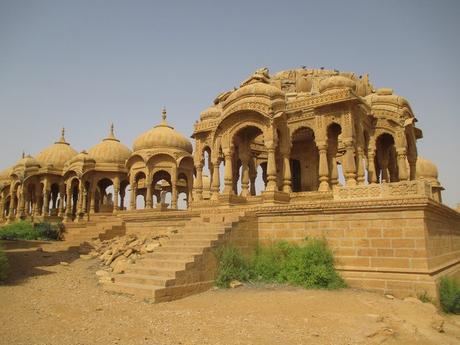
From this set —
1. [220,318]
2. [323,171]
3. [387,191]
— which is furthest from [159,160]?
[220,318]

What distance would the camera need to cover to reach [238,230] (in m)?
11.5

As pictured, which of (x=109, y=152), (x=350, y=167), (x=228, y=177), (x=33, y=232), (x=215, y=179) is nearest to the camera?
(x=350, y=167)

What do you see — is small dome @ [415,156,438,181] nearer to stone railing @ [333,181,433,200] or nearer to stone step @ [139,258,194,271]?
stone railing @ [333,181,433,200]

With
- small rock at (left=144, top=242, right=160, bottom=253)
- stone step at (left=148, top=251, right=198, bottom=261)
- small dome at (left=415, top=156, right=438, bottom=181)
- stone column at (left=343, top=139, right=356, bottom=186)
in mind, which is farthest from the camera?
small dome at (left=415, top=156, right=438, bottom=181)

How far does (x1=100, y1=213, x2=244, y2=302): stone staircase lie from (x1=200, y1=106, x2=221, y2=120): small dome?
9.93 metres

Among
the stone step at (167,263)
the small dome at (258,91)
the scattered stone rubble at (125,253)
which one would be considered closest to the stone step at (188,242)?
the stone step at (167,263)

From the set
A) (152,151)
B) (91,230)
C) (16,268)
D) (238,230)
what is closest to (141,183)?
(152,151)

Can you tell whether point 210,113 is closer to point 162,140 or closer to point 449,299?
point 162,140

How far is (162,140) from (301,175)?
32.7 ft

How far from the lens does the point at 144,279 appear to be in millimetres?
9023

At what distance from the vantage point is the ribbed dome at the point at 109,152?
27781mm

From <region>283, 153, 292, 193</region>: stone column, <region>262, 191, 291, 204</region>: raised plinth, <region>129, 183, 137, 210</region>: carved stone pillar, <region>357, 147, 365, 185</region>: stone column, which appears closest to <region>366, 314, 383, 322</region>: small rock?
<region>262, 191, 291, 204</region>: raised plinth

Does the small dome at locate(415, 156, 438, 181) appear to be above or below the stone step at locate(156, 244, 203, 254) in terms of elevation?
above

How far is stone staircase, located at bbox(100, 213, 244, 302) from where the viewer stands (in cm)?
863
